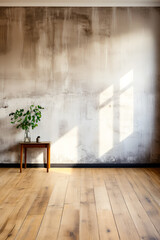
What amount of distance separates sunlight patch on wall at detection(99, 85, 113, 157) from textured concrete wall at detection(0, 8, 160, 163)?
21 mm

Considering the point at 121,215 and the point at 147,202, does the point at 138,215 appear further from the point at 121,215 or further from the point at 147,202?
the point at 147,202

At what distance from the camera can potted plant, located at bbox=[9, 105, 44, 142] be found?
15.4 ft

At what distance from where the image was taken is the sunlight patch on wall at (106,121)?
5.04 m

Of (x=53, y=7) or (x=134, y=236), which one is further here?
(x=53, y=7)

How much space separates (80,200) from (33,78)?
2.92 metres

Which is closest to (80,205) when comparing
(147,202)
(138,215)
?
(138,215)

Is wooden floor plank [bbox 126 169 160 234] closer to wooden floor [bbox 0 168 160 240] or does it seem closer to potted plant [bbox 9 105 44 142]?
wooden floor [bbox 0 168 160 240]

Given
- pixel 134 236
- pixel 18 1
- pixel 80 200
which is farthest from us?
pixel 18 1

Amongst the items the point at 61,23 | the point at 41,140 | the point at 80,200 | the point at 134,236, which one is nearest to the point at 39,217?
the point at 80,200

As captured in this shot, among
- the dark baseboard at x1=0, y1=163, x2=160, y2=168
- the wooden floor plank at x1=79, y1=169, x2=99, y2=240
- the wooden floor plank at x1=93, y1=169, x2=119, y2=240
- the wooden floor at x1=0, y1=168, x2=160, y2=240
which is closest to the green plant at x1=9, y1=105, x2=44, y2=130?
the dark baseboard at x1=0, y1=163, x2=160, y2=168

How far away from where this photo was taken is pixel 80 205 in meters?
2.91

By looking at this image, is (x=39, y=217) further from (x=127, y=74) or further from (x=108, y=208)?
(x=127, y=74)

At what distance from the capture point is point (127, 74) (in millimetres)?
5051

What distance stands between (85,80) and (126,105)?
39.6 inches
